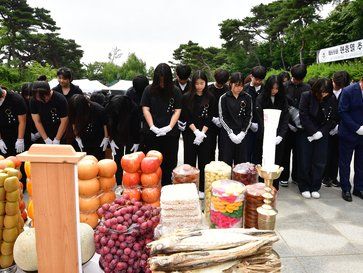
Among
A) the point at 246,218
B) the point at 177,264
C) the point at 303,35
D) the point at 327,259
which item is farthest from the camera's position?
the point at 303,35

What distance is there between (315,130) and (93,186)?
9.77 feet

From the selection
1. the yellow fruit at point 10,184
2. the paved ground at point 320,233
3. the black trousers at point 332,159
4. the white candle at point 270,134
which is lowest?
the paved ground at point 320,233

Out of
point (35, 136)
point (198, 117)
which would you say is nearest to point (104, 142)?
point (35, 136)

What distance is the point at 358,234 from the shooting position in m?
3.07

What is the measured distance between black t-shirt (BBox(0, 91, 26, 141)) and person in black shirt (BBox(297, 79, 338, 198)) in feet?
11.9

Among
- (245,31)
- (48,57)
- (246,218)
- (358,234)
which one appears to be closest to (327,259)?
(358,234)

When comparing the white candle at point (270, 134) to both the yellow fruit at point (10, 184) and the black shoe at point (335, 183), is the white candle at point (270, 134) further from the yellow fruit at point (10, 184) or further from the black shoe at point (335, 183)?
the black shoe at point (335, 183)

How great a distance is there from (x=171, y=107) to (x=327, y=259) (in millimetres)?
2154

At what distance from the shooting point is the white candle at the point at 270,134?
4.80 ft

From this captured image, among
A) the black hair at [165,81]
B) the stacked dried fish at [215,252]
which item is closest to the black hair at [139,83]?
the black hair at [165,81]

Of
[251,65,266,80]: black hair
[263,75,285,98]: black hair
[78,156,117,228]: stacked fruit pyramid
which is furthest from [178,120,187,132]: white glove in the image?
[78,156,117,228]: stacked fruit pyramid

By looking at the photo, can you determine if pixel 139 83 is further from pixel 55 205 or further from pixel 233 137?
pixel 55 205

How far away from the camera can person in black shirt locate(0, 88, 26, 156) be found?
380 centimetres

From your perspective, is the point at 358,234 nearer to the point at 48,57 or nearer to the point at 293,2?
the point at 293,2
